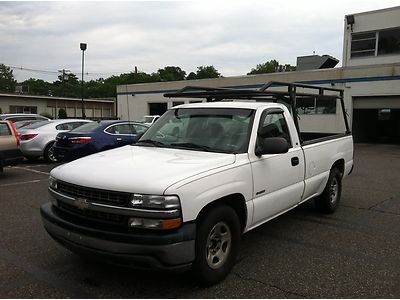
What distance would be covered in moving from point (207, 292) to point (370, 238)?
277 cm

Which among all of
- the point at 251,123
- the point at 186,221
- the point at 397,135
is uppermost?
the point at 251,123

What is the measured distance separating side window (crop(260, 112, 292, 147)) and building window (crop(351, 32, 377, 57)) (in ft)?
75.1

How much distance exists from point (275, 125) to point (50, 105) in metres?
51.9

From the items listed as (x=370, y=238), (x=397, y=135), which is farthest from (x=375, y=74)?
(x=370, y=238)

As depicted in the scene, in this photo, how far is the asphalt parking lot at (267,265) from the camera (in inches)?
147

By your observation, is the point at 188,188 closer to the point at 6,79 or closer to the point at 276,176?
the point at 276,176

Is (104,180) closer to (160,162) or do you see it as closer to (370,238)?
(160,162)

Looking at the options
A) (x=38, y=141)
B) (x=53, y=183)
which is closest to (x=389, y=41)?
(x=38, y=141)

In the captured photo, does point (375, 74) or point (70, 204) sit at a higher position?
point (375, 74)

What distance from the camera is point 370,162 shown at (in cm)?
1430

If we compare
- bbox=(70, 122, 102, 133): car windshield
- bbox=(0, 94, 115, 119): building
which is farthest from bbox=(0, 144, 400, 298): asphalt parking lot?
bbox=(0, 94, 115, 119): building

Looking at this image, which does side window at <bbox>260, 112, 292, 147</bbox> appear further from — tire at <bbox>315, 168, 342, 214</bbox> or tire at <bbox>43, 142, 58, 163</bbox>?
tire at <bbox>43, 142, 58, 163</bbox>

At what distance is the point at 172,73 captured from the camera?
108438 mm

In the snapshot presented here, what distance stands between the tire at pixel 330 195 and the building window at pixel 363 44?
21.3 meters
